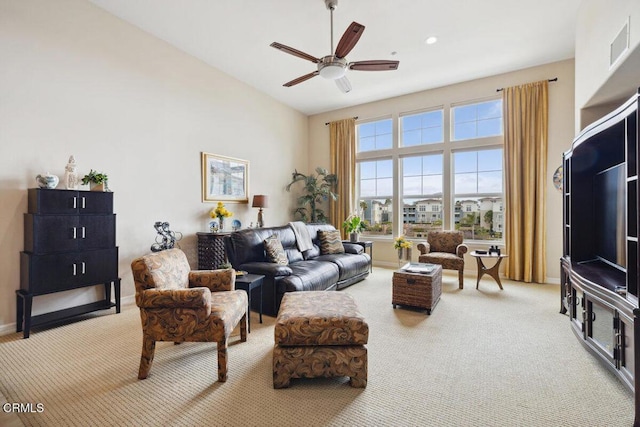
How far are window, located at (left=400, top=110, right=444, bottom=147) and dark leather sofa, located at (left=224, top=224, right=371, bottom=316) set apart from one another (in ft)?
9.01

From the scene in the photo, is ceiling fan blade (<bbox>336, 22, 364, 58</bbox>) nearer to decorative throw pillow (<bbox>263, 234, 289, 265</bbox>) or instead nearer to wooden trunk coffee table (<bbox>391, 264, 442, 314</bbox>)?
decorative throw pillow (<bbox>263, 234, 289, 265</bbox>)

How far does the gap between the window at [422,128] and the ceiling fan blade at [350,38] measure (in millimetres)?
3370

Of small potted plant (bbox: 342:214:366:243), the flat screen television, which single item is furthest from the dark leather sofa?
the flat screen television

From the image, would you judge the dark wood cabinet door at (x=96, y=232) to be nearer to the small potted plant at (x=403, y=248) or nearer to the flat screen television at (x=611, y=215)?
the small potted plant at (x=403, y=248)

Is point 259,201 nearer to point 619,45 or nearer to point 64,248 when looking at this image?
point 64,248

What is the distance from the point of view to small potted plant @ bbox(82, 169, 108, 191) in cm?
319

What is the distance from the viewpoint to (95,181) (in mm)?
3203

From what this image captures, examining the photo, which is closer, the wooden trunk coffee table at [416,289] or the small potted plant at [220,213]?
the wooden trunk coffee table at [416,289]

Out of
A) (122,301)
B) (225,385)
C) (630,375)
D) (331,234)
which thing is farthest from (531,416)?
(122,301)

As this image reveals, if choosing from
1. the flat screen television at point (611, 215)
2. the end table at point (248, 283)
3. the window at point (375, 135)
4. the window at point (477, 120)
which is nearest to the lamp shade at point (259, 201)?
the end table at point (248, 283)

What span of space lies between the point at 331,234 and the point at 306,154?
9.43 feet

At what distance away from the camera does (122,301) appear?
147 inches

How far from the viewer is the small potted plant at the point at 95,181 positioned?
10.5ft

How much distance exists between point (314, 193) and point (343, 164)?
0.97 meters
